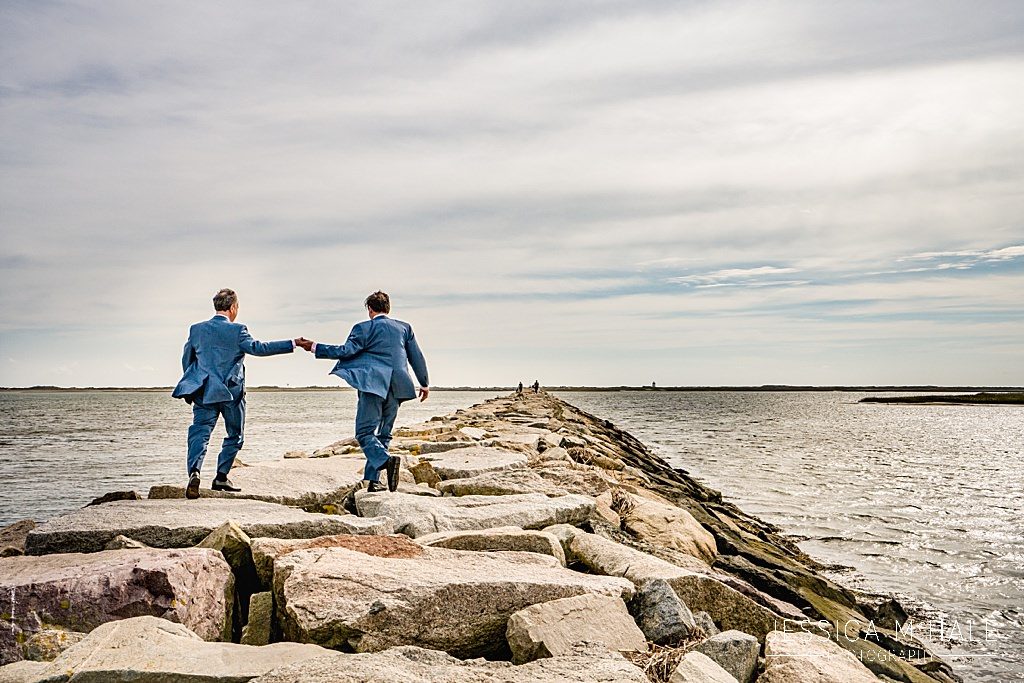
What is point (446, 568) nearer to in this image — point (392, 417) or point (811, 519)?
point (392, 417)

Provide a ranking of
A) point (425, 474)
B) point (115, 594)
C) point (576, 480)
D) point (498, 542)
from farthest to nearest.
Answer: point (576, 480)
point (425, 474)
point (498, 542)
point (115, 594)

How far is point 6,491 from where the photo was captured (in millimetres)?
11469

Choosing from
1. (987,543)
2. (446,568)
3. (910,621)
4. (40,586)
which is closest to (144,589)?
(40,586)

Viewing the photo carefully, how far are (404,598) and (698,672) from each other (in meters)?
1.12

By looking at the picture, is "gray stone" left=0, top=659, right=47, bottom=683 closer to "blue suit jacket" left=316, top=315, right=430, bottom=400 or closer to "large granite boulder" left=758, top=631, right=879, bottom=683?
"large granite boulder" left=758, top=631, right=879, bottom=683

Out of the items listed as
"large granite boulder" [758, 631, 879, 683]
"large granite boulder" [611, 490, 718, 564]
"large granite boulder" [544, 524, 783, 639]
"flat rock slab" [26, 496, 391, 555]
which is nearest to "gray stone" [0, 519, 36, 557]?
"flat rock slab" [26, 496, 391, 555]

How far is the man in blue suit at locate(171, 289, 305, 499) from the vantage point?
5723 millimetres

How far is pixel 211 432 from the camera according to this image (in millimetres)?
5688

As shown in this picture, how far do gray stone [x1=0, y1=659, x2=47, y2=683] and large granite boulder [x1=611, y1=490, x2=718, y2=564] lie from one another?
13.3 feet

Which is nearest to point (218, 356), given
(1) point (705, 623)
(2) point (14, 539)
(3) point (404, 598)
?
(2) point (14, 539)

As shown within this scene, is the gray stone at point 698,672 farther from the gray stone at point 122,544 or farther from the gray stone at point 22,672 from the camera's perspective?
the gray stone at point 122,544

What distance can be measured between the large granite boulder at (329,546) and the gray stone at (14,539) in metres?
1.50

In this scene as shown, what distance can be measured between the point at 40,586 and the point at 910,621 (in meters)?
6.38

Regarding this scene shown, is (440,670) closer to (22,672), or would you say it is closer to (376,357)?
(22,672)
